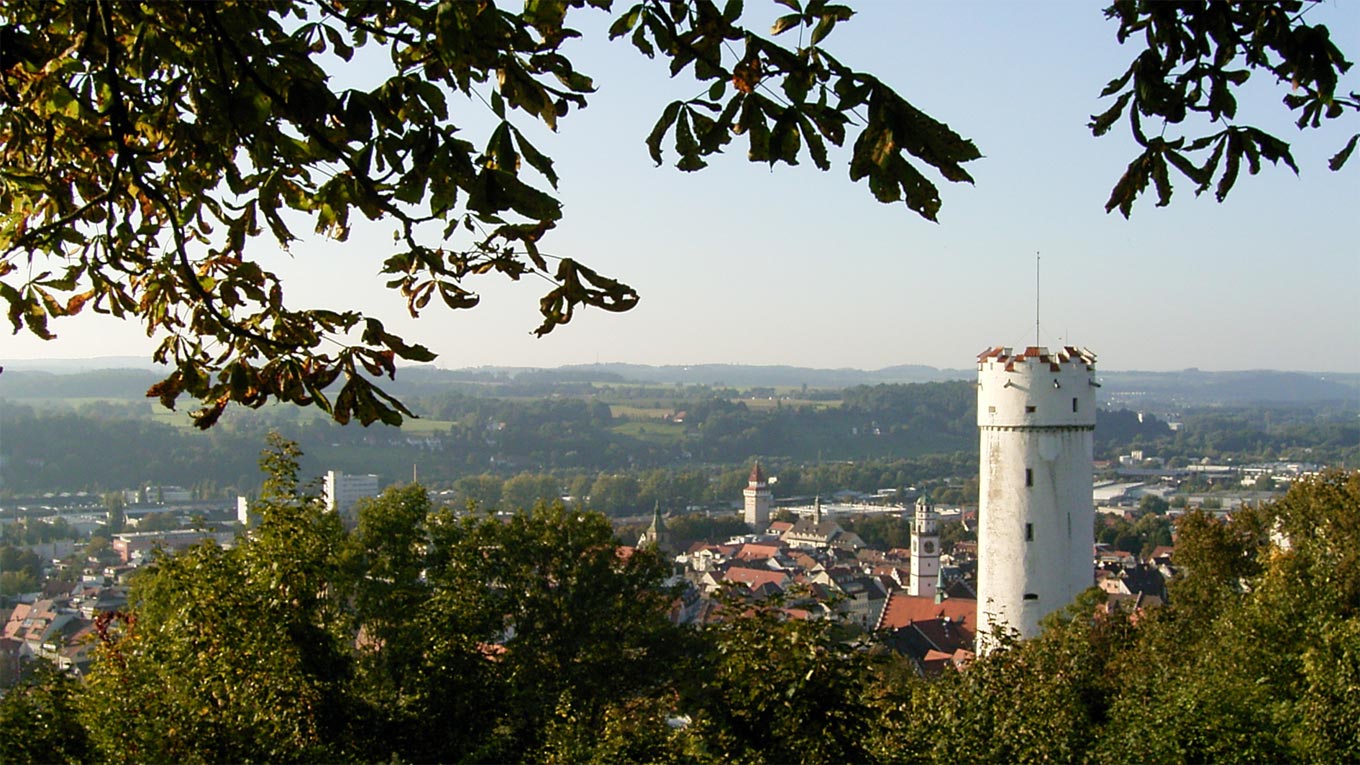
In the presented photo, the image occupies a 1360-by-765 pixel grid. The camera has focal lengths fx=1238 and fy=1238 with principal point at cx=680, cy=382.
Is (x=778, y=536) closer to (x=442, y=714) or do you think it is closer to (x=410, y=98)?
(x=442, y=714)

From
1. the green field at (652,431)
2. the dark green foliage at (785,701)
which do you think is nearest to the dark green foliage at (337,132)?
the dark green foliage at (785,701)

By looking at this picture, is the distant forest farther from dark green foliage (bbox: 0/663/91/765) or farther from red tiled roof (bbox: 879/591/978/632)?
dark green foliage (bbox: 0/663/91/765)

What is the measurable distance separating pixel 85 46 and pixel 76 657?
28991 mm

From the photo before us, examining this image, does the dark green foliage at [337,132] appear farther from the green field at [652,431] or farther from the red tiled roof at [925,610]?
the green field at [652,431]

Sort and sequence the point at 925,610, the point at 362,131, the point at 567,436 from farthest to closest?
the point at 567,436
the point at 925,610
the point at 362,131

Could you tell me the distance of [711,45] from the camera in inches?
103

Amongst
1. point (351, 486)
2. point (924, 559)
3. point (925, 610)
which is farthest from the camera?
point (351, 486)

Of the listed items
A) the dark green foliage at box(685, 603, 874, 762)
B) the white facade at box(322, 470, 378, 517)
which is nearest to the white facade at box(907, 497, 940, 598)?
the white facade at box(322, 470, 378, 517)

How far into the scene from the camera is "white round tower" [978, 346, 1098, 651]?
62.5 feet

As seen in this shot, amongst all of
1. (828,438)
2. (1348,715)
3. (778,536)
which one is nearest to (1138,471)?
(828,438)

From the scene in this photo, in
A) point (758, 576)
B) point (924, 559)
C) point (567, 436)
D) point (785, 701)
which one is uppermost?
point (785, 701)

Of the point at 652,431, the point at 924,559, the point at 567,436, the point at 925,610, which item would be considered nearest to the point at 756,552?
the point at 924,559

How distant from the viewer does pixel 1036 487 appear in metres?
19.2

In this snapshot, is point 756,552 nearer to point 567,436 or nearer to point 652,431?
point 567,436
